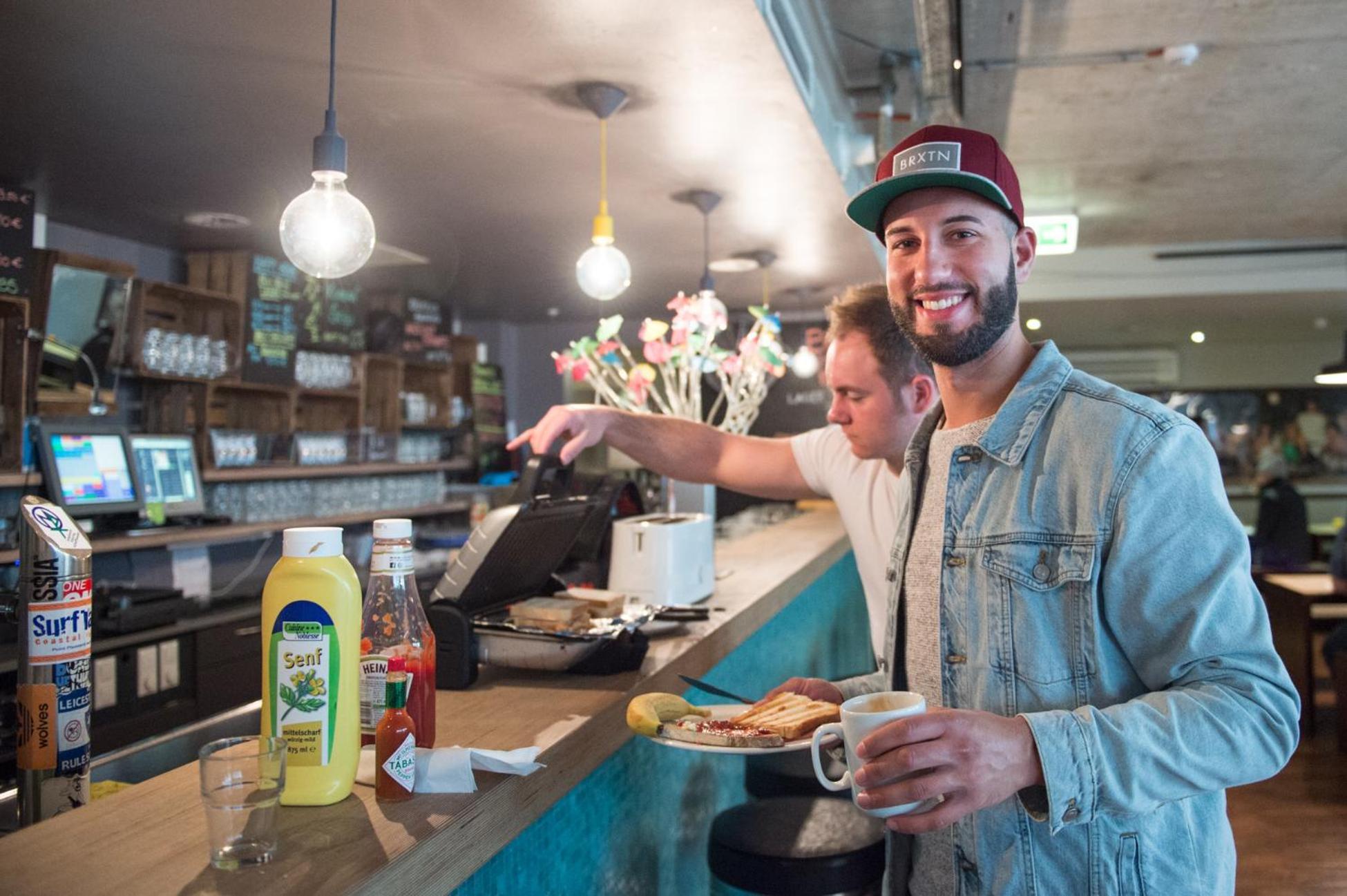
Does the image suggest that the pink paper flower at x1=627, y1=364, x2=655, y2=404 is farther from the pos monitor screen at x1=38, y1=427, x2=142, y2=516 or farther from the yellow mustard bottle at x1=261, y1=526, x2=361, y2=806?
the yellow mustard bottle at x1=261, y1=526, x2=361, y2=806

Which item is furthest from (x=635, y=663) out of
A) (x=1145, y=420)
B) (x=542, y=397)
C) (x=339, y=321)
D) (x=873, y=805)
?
(x=542, y=397)

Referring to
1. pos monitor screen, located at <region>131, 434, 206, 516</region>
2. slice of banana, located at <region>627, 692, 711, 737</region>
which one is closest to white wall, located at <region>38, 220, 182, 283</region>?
pos monitor screen, located at <region>131, 434, 206, 516</region>

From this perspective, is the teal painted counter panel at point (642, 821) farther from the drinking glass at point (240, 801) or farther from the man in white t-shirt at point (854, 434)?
the man in white t-shirt at point (854, 434)

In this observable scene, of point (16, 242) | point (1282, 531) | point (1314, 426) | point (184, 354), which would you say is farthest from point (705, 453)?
point (1314, 426)

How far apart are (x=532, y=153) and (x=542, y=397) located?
19.8 ft

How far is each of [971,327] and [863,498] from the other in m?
1.10

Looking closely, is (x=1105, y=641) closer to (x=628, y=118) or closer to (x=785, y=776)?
(x=785, y=776)

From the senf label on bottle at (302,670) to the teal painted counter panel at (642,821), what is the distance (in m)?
0.31

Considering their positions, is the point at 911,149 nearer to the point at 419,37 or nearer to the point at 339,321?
the point at 419,37

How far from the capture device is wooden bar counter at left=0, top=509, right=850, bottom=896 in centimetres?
99

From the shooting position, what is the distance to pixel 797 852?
1.93m

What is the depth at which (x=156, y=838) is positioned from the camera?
109cm

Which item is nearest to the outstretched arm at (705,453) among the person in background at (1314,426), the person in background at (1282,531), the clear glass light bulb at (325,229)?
the clear glass light bulb at (325,229)

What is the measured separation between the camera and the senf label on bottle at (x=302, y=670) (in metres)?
1.13
